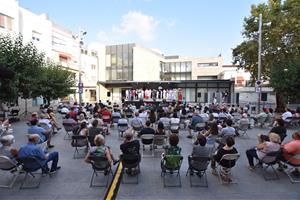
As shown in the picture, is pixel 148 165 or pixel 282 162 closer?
pixel 282 162

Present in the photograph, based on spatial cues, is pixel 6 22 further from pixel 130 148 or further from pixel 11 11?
pixel 130 148

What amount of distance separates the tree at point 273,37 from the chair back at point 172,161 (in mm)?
16543

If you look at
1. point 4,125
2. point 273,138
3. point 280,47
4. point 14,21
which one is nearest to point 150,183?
point 273,138

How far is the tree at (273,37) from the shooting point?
21.2 m

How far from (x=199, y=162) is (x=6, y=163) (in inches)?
176

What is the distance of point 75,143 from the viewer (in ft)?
26.6

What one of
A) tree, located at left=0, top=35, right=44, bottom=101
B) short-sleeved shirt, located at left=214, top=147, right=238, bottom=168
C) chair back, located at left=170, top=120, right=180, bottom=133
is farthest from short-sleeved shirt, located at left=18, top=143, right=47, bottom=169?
tree, located at left=0, top=35, right=44, bottom=101

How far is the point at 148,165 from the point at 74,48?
40381 millimetres

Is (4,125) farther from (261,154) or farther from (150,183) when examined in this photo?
(261,154)

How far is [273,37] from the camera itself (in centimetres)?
2205

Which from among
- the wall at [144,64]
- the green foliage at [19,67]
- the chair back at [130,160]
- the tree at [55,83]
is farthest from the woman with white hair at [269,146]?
the wall at [144,64]

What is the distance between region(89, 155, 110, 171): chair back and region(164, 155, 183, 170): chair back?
1434mm

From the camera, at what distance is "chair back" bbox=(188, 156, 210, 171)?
19.1ft

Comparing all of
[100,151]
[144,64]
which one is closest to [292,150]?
[100,151]
